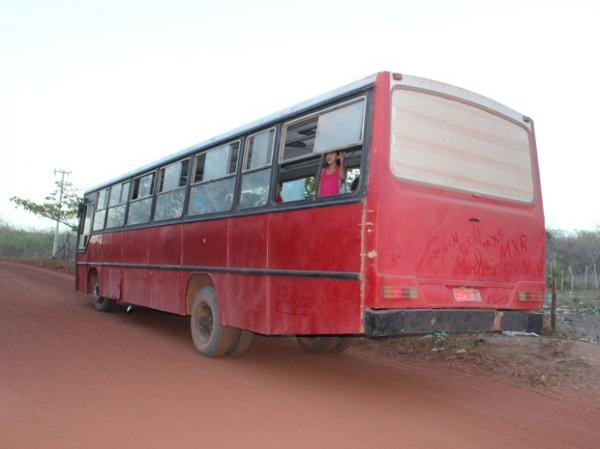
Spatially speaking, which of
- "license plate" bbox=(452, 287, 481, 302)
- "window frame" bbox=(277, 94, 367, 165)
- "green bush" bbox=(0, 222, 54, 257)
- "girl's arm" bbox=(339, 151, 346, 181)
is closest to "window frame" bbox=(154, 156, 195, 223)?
"window frame" bbox=(277, 94, 367, 165)

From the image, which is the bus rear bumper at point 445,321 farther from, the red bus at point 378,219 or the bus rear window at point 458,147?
the bus rear window at point 458,147

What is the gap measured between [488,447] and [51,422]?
3288mm

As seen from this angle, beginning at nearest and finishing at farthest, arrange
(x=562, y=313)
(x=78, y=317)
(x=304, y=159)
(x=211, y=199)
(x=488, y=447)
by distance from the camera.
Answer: (x=488, y=447) → (x=304, y=159) → (x=211, y=199) → (x=78, y=317) → (x=562, y=313)

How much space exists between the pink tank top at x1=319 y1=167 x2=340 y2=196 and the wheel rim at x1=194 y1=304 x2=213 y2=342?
2843 millimetres

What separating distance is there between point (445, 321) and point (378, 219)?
44.4 inches

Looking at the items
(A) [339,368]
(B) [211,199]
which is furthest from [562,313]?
(B) [211,199]

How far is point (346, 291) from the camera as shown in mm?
4586

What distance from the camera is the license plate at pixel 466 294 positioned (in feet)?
15.8

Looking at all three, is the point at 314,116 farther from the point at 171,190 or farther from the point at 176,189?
the point at 171,190

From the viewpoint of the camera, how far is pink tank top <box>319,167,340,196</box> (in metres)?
4.92

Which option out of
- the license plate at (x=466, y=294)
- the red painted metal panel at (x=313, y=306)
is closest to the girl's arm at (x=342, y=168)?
the red painted metal panel at (x=313, y=306)

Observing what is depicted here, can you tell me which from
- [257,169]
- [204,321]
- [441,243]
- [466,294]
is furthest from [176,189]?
[466,294]

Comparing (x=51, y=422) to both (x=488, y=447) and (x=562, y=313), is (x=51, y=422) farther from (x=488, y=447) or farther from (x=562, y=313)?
(x=562, y=313)

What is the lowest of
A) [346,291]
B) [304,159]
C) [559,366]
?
[559,366]
